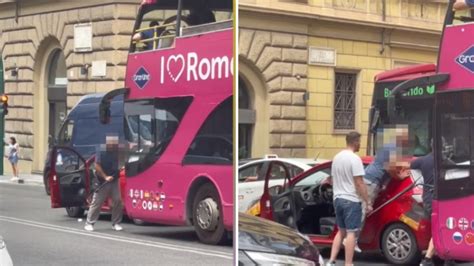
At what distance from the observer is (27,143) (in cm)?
236

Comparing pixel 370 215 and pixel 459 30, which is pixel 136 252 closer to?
pixel 459 30

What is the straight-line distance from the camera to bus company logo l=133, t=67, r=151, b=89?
2.55 metres

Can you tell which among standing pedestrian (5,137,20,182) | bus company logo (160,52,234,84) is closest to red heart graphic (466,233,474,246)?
bus company logo (160,52,234,84)

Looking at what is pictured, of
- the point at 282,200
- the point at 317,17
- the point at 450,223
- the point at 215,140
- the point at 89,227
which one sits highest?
the point at 317,17

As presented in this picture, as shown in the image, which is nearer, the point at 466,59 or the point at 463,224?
the point at 466,59

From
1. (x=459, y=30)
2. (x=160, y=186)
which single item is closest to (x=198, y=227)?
(x=160, y=186)

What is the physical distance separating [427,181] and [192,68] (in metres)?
4.13

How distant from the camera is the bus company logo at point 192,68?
245 cm

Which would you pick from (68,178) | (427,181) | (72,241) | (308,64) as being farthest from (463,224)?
(72,241)

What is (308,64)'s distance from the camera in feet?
10.8

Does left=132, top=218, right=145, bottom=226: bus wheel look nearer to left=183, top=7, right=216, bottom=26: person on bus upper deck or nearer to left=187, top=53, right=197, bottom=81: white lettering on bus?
left=187, top=53, right=197, bottom=81: white lettering on bus

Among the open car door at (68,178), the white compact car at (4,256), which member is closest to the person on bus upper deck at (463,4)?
the open car door at (68,178)

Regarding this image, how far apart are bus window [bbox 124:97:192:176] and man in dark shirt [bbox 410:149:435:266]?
335 cm

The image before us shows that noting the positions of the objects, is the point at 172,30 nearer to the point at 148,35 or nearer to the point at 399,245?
the point at 148,35
